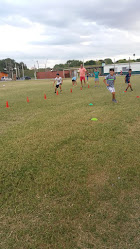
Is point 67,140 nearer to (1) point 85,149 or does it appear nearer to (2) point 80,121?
(1) point 85,149

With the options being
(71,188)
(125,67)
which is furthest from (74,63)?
(71,188)

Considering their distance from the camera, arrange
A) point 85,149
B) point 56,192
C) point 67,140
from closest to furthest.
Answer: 1. point 56,192
2. point 85,149
3. point 67,140

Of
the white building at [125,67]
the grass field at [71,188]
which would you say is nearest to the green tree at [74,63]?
the white building at [125,67]

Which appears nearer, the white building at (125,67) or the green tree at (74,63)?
the white building at (125,67)

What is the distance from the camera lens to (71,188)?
9.85ft

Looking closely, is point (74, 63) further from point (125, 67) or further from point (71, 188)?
point (71, 188)

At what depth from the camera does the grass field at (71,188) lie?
86.7 inches

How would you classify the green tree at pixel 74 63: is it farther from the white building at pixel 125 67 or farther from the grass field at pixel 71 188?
the grass field at pixel 71 188

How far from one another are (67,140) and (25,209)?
7.63 ft

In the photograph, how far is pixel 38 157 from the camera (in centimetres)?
396

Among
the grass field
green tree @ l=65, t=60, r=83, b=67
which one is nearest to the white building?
the grass field

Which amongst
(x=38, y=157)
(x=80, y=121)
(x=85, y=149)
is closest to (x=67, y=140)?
(x=85, y=149)

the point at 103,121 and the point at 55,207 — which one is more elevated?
the point at 103,121

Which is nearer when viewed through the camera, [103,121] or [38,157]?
[38,157]
